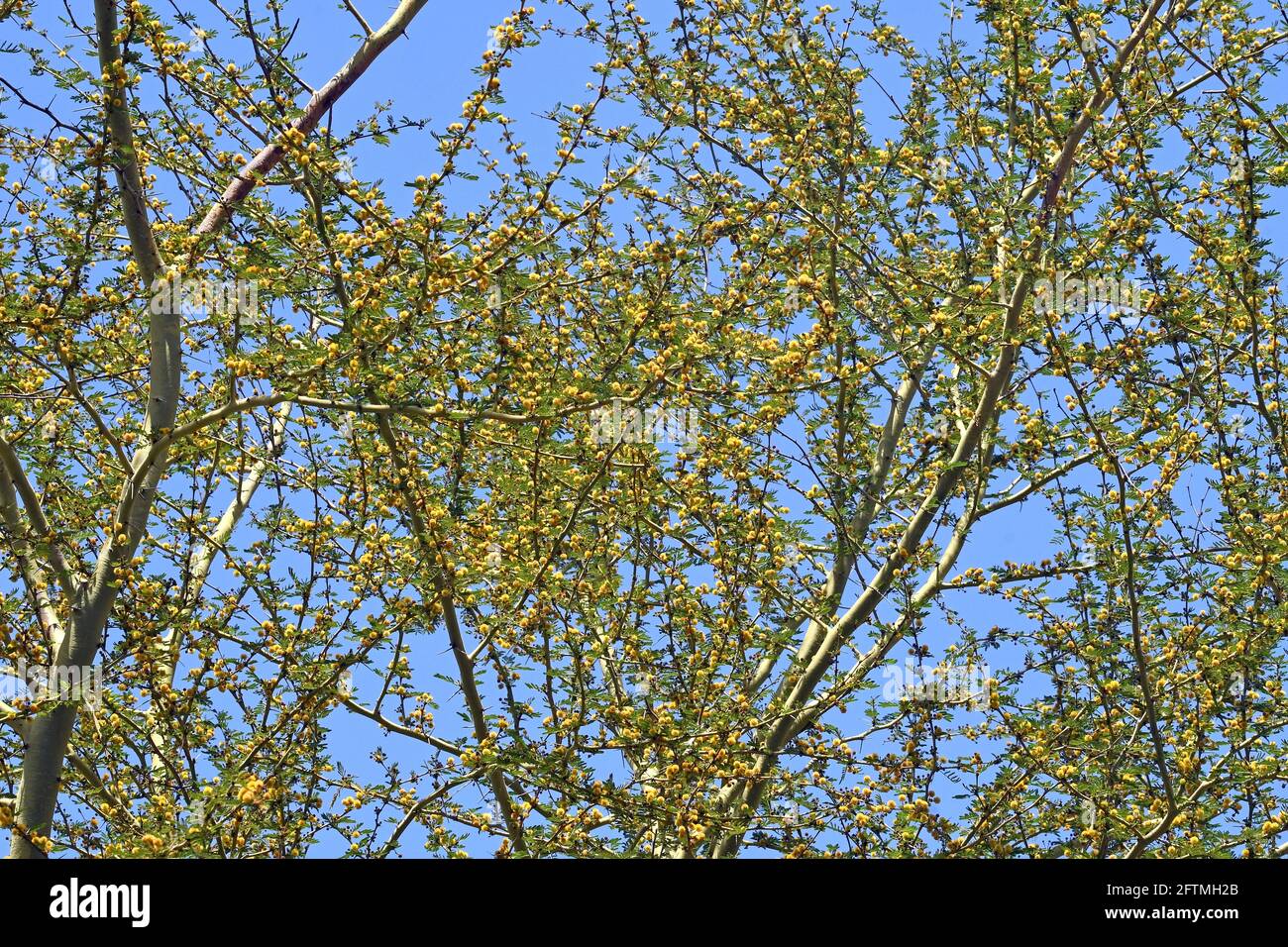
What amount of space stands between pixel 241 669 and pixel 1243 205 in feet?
20.2

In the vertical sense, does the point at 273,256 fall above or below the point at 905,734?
above

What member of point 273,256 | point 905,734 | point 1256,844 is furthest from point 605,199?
point 1256,844

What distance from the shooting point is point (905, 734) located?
25.8 feet

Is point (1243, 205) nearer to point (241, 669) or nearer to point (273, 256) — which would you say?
point (273, 256)

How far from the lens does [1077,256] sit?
8164 millimetres

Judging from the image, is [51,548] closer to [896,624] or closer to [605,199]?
[605,199]

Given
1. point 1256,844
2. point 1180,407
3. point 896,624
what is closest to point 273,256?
point 896,624

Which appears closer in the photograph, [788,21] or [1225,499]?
[1225,499]

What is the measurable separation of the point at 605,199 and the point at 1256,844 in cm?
475
